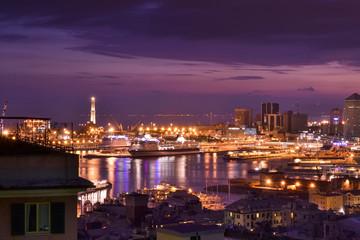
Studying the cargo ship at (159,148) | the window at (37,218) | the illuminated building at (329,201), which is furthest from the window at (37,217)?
the cargo ship at (159,148)

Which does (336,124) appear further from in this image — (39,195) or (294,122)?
(39,195)

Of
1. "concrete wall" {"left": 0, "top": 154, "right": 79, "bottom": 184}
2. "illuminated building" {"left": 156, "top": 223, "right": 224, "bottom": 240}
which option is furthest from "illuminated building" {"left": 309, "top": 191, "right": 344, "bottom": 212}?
"concrete wall" {"left": 0, "top": 154, "right": 79, "bottom": 184}

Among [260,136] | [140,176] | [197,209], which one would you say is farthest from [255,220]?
[260,136]

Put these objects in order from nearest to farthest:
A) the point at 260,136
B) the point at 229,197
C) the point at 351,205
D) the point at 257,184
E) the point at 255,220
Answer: the point at 255,220 < the point at 351,205 < the point at 229,197 < the point at 257,184 < the point at 260,136

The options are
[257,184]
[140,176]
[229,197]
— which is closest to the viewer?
[229,197]

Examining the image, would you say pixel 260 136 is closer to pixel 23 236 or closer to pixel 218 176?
pixel 218 176

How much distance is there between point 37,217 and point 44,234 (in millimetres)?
38

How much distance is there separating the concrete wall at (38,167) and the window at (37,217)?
58mm

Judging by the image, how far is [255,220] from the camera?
9.05 metres

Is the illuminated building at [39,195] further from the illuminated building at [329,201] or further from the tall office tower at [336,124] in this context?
the tall office tower at [336,124]

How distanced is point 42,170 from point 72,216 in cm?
11

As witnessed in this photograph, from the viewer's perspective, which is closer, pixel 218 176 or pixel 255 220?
pixel 255 220

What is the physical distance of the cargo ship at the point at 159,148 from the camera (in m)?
31.4

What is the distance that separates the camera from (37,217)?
1.31m
